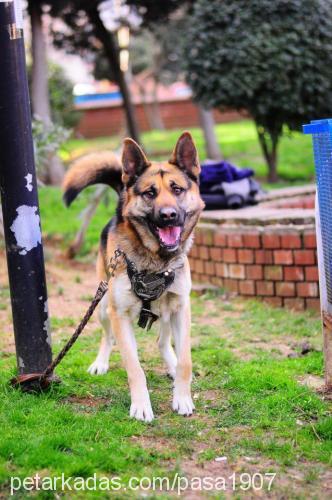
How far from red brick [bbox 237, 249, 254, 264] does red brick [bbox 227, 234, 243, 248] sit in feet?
0.20

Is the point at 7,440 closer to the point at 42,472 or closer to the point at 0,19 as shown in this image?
the point at 42,472

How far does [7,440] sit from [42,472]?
359 millimetres

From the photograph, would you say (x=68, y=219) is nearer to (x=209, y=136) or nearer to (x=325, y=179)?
(x=209, y=136)

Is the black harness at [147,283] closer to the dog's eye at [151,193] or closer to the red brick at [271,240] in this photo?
the dog's eye at [151,193]

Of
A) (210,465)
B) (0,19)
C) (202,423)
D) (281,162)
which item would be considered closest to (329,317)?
(202,423)

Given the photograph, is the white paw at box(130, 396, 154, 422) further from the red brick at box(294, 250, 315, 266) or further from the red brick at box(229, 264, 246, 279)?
the red brick at box(229, 264, 246, 279)

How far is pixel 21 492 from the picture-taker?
301 centimetres

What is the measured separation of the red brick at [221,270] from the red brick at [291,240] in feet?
2.36

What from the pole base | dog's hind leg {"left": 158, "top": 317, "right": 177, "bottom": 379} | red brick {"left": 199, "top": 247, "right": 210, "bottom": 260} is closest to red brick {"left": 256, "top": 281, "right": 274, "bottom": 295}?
red brick {"left": 199, "top": 247, "right": 210, "bottom": 260}

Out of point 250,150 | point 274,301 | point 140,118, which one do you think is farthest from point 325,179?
point 140,118

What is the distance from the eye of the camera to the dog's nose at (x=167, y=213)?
3.99 meters

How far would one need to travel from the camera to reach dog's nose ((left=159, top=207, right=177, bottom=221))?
3992 millimetres

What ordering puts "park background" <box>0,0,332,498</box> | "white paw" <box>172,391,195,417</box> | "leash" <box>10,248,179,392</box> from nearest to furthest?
"park background" <box>0,0,332,498</box> → "white paw" <box>172,391,195,417</box> → "leash" <box>10,248,179,392</box>

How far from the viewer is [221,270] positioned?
275 inches
